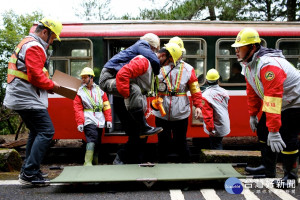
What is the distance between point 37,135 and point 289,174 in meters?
3.32

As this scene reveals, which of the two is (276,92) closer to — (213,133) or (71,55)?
(213,133)

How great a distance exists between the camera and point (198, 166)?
424cm

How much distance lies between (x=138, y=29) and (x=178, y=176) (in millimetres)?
3729

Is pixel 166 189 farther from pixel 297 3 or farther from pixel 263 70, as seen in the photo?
pixel 297 3

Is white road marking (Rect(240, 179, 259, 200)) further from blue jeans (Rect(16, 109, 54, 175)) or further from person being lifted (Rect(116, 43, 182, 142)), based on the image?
blue jeans (Rect(16, 109, 54, 175))

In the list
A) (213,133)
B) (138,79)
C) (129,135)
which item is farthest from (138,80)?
(213,133)

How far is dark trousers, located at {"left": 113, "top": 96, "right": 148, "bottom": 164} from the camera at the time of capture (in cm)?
441

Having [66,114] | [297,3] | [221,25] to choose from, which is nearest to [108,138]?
[66,114]

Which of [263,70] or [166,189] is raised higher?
[263,70]

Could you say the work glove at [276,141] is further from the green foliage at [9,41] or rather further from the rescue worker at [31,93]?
the green foliage at [9,41]

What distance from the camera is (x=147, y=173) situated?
388 centimetres

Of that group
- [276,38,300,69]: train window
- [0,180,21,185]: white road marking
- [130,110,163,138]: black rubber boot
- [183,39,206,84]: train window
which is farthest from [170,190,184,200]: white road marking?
[276,38,300,69]: train window

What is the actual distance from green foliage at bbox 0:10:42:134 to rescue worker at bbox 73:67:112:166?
5.99 meters

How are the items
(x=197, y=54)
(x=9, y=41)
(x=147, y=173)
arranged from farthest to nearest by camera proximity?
(x=9, y=41), (x=197, y=54), (x=147, y=173)
